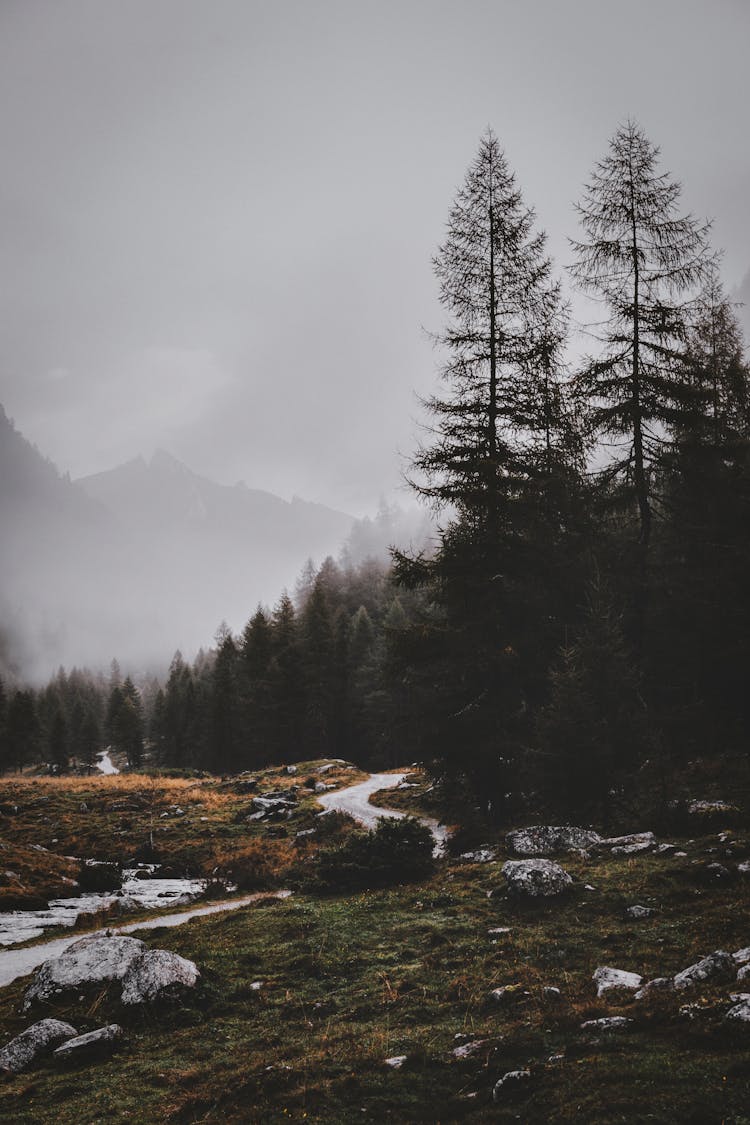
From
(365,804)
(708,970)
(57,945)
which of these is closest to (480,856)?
(708,970)

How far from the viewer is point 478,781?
18.2m

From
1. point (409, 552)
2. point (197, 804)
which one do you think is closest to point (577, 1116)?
point (409, 552)

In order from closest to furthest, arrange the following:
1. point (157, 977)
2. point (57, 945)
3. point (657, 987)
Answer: point (657, 987) → point (157, 977) → point (57, 945)

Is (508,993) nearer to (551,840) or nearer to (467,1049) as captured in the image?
(467,1049)

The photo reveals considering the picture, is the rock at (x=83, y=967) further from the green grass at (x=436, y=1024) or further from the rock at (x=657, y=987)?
the rock at (x=657, y=987)

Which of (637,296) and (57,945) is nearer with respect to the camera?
(57,945)

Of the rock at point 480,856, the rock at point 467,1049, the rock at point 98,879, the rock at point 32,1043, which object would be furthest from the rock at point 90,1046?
the rock at point 98,879

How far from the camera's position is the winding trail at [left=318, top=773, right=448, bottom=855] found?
26.3 meters

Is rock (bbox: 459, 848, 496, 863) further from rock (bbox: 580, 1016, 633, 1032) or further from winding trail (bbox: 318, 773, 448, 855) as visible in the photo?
rock (bbox: 580, 1016, 633, 1032)

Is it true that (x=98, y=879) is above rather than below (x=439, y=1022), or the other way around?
below

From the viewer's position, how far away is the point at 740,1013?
544 centimetres

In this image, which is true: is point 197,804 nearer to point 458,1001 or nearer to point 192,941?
point 192,941

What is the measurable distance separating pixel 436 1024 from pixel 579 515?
57.0 feet

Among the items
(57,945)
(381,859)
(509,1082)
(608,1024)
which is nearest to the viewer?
(509,1082)
